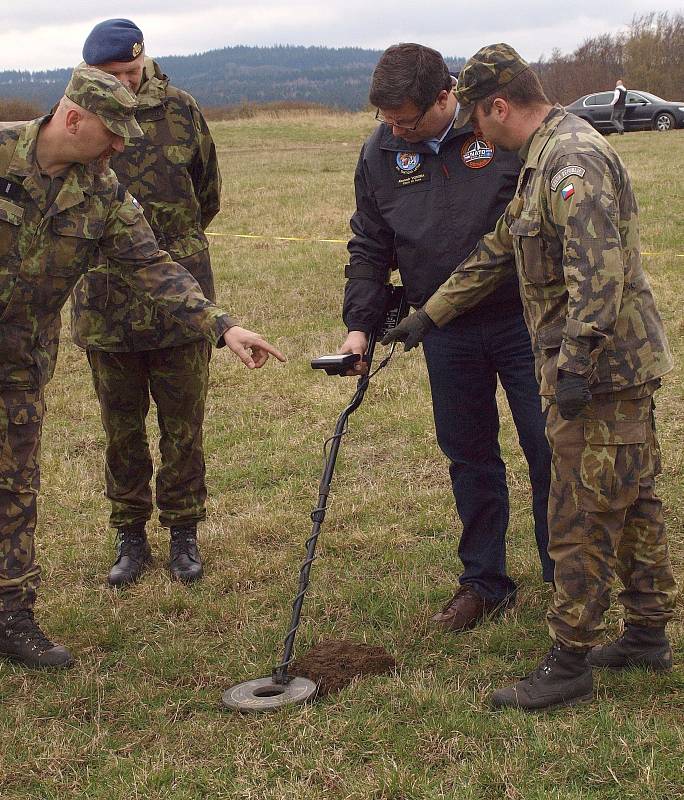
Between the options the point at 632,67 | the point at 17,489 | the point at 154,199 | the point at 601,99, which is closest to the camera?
the point at 17,489

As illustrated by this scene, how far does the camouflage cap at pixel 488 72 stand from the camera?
3389mm

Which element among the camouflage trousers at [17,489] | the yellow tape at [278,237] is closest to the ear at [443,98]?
the camouflage trousers at [17,489]

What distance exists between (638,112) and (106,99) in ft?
94.4

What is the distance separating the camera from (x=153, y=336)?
4.74m

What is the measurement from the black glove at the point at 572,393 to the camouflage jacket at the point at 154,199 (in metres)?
2.11

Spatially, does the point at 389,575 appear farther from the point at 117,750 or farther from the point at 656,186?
the point at 656,186

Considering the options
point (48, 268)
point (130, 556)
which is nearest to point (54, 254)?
point (48, 268)

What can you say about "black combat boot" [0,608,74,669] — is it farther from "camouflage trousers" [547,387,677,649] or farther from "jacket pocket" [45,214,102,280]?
"camouflage trousers" [547,387,677,649]

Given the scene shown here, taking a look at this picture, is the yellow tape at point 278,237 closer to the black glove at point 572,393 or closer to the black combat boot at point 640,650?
the black combat boot at point 640,650

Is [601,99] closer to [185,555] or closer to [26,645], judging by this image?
[185,555]

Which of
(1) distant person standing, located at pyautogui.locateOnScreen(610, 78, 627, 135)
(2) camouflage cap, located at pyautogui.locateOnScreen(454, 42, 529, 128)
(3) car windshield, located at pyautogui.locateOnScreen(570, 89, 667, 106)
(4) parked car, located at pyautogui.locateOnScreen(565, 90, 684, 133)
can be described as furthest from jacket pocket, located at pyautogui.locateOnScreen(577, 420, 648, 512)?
(3) car windshield, located at pyautogui.locateOnScreen(570, 89, 667, 106)

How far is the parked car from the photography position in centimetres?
2919

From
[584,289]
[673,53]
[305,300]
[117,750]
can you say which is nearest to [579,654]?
[584,289]

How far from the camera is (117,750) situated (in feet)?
11.6
